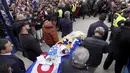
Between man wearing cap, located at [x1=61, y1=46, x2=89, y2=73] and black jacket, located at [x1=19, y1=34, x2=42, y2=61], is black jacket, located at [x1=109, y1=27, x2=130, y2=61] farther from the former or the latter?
black jacket, located at [x1=19, y1=34, x2=42, y2=61]

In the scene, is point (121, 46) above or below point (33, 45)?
below

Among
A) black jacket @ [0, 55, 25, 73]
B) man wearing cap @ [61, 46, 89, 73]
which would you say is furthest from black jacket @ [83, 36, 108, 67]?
black jacket @ [0, 55, 25, 73]

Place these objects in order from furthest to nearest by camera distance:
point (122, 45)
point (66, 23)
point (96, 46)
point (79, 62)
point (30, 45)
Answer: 1. point (66, 23)
2. point (30, 45)
3. point (122, 45)
4. point (96, 46)
5. point (79, 62)

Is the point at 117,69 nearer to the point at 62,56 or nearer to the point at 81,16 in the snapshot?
the point at 62,56

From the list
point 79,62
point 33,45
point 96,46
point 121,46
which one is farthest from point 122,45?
point 33,45

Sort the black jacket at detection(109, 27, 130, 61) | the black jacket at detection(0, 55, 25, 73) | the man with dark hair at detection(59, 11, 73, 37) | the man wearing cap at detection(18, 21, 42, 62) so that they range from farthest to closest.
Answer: the man with dark hair at detection(59, 11, 73, 37) < the man wearing cap at detection(18, 21, 42, 62) < the black jacket at detection(109, 27, 130, 61) < the black jacket at detection(0, 55, 25, 73)

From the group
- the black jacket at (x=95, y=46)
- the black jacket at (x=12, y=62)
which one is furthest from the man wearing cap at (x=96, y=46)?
the black jacket at (x=12, y=62)

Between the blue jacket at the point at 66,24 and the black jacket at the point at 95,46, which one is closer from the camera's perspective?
the black jacket at the point at 95,46

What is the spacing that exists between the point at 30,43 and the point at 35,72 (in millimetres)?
619

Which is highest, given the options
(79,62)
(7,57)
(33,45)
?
(79,62)

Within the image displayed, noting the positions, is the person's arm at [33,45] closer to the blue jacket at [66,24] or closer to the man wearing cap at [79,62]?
the man wearing cap at [79,62]

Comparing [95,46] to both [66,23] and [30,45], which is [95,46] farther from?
[66,23]

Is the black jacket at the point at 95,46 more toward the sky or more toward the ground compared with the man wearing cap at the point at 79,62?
more toward the ground

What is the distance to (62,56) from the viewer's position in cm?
325
